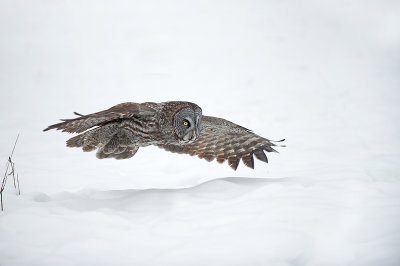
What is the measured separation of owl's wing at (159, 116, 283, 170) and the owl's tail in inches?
21.4

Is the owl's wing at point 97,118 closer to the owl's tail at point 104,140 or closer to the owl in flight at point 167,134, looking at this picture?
the owl in flight at point 167,134

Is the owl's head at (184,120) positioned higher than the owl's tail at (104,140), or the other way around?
the owl's head at (184,120)

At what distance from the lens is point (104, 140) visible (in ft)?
15.8

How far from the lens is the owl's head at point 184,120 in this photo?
16.0 ft

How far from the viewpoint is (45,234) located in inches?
138

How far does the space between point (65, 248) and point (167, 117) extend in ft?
6.41

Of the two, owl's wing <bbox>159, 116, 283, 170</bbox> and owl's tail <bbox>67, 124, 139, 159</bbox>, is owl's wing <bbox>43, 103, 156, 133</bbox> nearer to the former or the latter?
owl's tail <bbox>67, 124, 139, 159</bbox>

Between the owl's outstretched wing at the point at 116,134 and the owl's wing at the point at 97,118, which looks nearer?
the owl's wing at the point at 97,118

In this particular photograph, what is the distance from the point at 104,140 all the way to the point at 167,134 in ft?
2.16

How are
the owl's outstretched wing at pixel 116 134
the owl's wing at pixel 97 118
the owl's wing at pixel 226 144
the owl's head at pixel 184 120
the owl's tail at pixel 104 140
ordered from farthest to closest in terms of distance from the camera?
the owl's wing at pixel 226 144
the owl's head at pixel 184 120
the owl's tail at pixel 104 140
the owl's outstretched wing at pixel 116 134
the owl's wing at pixel 97 118

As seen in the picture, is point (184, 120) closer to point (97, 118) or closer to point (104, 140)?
point (104, 140)

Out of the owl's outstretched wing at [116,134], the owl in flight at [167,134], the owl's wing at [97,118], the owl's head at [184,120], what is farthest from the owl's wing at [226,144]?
the owl's wing at [97,118]

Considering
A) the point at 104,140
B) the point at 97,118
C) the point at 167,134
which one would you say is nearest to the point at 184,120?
the point at 167,134

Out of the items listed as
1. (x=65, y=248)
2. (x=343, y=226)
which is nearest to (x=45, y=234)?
(x=65, y=248)
